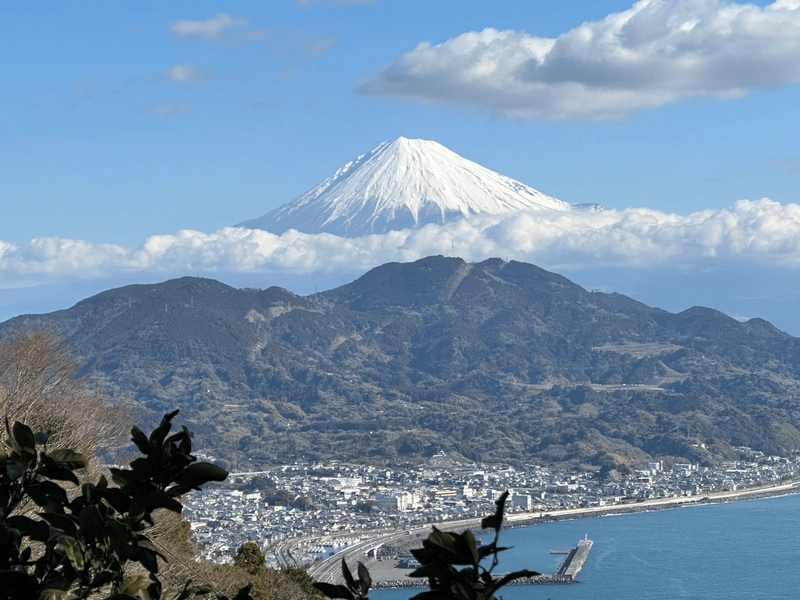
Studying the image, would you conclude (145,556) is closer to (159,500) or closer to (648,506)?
(159,500)

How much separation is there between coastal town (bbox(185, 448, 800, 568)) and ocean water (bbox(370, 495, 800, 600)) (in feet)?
9.94

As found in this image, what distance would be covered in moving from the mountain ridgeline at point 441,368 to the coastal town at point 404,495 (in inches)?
109

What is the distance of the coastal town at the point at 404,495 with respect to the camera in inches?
1361

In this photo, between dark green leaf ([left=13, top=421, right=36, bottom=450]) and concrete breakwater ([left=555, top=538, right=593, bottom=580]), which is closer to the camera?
dark green leaf ([left=13, top=421, right=36, bottom=450])

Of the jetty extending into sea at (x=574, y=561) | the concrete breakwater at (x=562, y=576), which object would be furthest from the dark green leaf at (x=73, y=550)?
the jetty extending into sea at (x=574, y=561)

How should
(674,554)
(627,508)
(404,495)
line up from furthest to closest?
(404,495), (627,508), (674,554)

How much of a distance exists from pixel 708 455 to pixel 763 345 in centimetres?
2751

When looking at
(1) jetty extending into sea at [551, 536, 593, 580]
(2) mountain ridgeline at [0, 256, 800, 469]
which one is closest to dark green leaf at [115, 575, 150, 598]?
(1) jetty extending into sea at [551, 536, 593, 580]

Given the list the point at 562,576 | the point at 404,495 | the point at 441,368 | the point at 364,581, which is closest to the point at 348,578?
the point at 364,581

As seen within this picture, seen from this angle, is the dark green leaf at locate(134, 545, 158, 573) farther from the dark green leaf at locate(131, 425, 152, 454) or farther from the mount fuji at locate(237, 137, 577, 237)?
the mount fuji at locate(237, 137, 577, 237)

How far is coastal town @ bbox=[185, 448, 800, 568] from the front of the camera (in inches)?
1361

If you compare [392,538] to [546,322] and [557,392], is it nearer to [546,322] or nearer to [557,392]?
[557,392]

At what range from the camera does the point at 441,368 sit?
247 feet

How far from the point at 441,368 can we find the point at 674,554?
46039 millimetres
